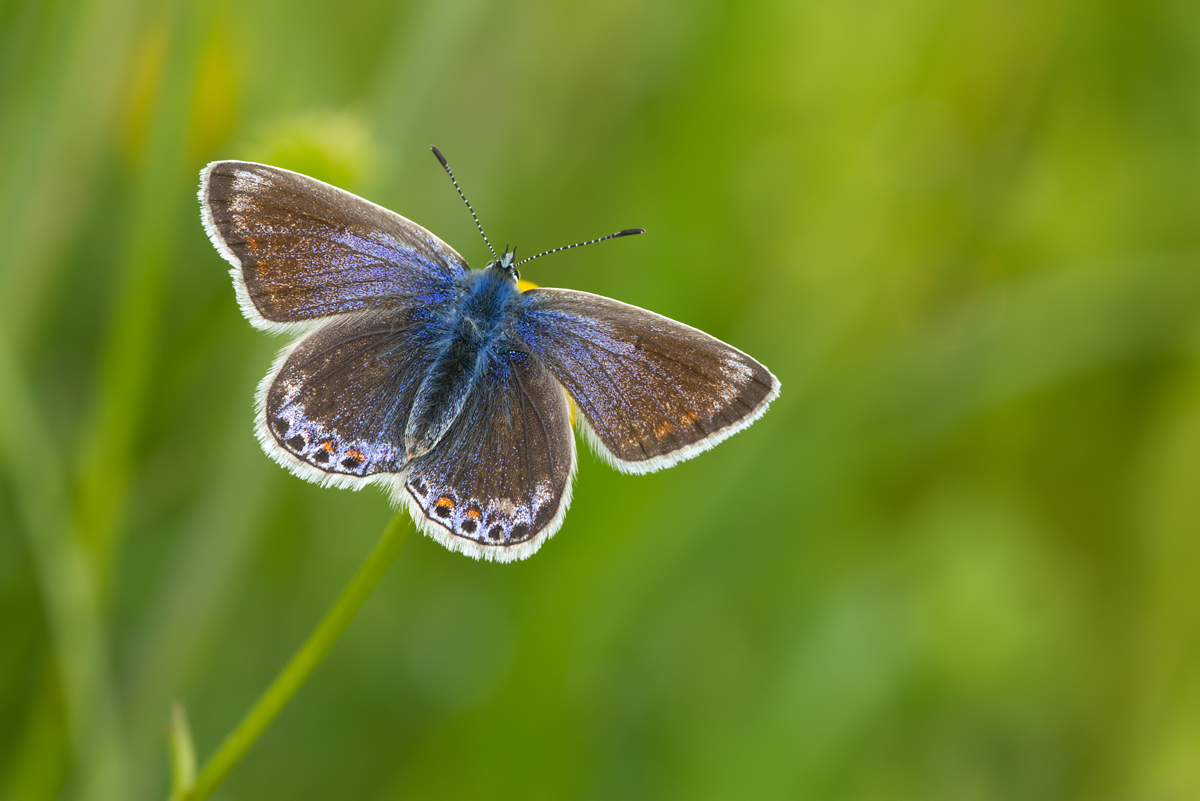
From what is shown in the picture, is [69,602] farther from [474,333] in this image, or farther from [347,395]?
[474,333]

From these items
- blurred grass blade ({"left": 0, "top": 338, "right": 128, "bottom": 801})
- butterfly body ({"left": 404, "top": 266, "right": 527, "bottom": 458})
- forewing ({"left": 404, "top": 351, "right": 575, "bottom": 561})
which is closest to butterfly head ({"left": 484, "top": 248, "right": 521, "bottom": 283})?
butterfly body ({"left": 404, "top": 266, "right": 527, "bottom": 458})

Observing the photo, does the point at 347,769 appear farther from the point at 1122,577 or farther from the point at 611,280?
the point at 1122,577

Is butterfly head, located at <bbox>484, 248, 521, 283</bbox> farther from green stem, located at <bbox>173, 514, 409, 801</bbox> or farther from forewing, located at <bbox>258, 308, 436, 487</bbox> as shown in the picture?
green stem, located at <bbox>173, 514, 409, 801</bbox>

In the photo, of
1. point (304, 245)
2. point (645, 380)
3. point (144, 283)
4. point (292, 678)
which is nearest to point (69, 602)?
point (144, 283)

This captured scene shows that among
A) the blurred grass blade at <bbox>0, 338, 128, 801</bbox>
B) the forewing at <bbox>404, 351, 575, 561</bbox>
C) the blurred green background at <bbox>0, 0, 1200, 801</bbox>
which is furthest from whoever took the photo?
the blurred green background at <bbox>0, 0, 1200, 801</bbox>

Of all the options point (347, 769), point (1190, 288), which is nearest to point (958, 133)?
point (1190, 288)

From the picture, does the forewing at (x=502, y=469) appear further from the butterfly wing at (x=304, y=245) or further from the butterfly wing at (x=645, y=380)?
Result: the butterfly wing at (x=304, y=245)
